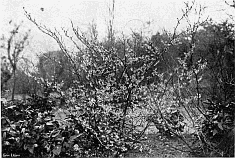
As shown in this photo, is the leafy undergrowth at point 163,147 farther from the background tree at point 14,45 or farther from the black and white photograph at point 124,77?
the background tree at point 14,45

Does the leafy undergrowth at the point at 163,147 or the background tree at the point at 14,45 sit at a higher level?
the background tree at the point at 14,45

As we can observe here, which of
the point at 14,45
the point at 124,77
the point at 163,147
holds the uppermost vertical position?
the point at 14,45

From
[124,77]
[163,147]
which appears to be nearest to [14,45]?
[124,77]

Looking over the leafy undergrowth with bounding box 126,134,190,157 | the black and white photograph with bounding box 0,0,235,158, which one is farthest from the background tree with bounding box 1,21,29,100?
the leafy undergrowth with bounding box 126,134,190,157

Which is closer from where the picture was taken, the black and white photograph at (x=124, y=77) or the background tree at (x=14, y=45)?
the background tree at (x=14, y=45)

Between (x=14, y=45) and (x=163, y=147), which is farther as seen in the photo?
(x=163, y=147)

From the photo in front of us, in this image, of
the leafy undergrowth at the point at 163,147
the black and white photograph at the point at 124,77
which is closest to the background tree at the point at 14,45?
the black and white photograph at the point at 124,77

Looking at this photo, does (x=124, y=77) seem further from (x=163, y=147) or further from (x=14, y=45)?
(x=14, y=45)

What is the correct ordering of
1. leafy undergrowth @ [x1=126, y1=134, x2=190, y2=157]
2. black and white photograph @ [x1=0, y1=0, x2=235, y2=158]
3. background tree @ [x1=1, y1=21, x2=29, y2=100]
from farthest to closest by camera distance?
leafy undergrowth @ [x1=126, y1=134, x2=190, y2=157]
black and white photograph @ [x1=0, y1=0, x2=235, y2=158]
background tree @ [x1=1, y1=21, x2=29, y2=100]

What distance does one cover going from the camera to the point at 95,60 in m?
3.11

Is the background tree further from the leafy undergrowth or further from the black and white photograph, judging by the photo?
the leafy undergrowth

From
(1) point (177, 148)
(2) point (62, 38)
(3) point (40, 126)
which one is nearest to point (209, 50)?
(1) point (177, 148)

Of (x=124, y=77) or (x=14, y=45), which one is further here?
(x=124, y=77)

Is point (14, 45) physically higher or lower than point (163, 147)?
higher
